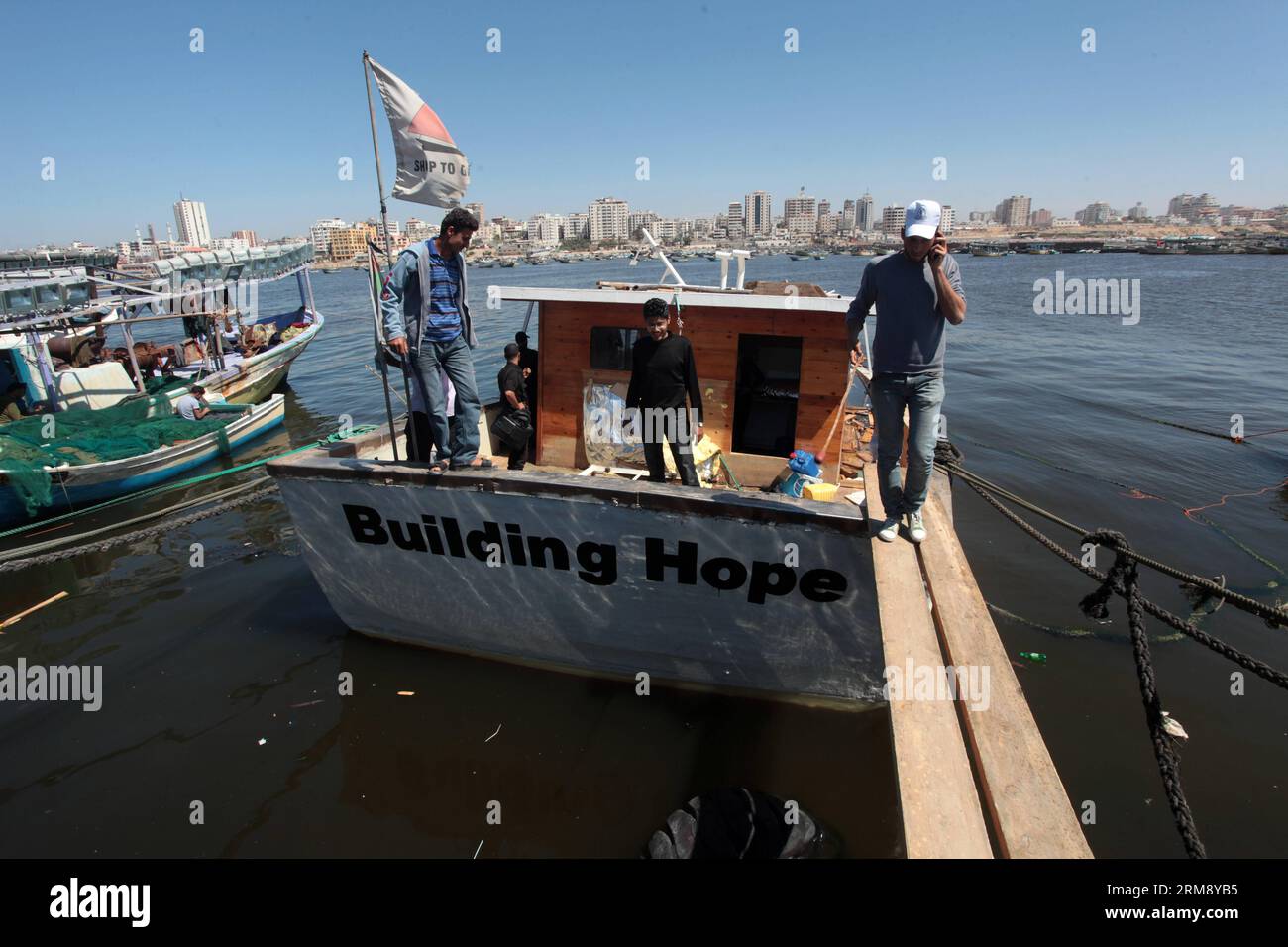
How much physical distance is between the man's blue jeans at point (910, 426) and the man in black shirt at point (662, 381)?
5.48ft

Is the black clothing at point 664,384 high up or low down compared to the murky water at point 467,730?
up

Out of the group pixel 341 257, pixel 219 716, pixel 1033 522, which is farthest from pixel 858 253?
pixel 219 716

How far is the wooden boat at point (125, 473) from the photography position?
1160 cm

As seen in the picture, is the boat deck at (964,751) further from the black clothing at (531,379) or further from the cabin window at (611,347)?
the black clothing at (531,379)

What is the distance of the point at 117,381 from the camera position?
1543cm

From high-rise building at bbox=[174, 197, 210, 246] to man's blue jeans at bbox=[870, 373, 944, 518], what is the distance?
204m

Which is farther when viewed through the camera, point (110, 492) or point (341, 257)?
point (341, 257)

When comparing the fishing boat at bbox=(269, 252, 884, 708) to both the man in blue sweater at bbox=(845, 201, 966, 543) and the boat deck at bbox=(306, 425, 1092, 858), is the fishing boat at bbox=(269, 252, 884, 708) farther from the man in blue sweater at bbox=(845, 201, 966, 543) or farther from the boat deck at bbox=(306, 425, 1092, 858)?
the man in blue sweater at bbox=(845, 201, 966, 543)

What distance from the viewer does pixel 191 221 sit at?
166m

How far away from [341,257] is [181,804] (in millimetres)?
171723

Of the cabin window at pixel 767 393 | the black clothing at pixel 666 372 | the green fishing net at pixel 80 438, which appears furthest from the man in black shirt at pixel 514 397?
the green fishing net at pixel 80 438

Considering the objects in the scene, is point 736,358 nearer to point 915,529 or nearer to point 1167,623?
point 915,529

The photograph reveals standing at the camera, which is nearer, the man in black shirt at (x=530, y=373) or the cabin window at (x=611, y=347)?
the cabin window at (x=611, y=347)
